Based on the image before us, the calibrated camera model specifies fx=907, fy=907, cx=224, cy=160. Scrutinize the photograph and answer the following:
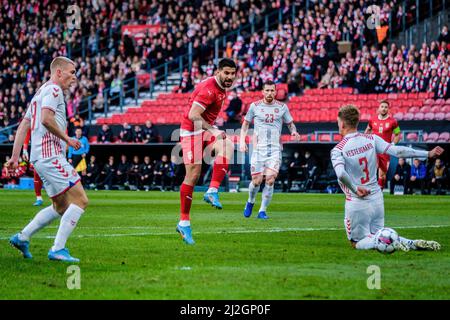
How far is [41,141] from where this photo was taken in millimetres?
9727

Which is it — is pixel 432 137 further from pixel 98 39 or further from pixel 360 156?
pixel 98 39

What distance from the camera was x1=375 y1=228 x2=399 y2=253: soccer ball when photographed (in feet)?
33.0

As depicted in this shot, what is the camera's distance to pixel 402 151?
1040 centimetres

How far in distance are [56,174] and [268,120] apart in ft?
29.2

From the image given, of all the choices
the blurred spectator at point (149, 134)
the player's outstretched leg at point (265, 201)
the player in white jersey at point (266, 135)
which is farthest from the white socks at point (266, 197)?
the blurred spectator at point (149, 134)

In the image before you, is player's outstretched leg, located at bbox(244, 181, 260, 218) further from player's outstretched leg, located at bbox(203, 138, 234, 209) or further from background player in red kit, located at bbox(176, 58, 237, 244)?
background player in red kit, located at bbox(176, 58, 237, 244)

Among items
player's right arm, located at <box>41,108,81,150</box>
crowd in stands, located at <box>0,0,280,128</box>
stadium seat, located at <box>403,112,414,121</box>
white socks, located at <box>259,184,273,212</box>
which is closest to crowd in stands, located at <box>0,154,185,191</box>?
crowd in stands, located at <box>0,0,280,128</box>

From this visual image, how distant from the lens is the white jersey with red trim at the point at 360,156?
10648mm

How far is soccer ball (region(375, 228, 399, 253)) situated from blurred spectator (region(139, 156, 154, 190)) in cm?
2665

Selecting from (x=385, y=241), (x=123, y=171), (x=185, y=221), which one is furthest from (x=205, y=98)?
(x=123, y=171)

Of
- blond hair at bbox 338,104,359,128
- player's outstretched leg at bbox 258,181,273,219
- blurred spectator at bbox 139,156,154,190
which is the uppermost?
blond hair at bbox 338,104,359,128

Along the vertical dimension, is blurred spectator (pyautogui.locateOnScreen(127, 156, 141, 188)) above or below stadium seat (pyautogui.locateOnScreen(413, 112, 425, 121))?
below

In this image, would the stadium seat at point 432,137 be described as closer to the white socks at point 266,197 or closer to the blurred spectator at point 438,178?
the blurred spectator at point 438,178

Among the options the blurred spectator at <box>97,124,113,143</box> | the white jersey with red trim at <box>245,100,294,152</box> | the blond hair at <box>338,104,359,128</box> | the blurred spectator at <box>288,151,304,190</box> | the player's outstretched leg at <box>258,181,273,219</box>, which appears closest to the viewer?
the blond hair at <box>338,104,359,128</box>
